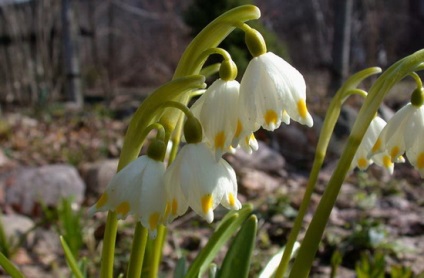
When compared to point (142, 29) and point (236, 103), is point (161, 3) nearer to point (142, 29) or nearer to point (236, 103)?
point (142, 29)

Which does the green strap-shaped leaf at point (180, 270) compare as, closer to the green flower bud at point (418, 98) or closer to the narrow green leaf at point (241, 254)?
the narrow green leaf at point (241, 254)

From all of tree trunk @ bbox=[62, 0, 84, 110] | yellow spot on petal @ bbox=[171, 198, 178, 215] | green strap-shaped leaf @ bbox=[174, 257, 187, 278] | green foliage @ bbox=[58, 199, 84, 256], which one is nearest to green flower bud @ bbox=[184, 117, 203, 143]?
yellow spot on petal @ bbox=[171, 198, 178, 215]

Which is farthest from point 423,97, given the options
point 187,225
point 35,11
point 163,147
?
point 35,11

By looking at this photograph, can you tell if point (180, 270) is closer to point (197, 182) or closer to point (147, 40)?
point (197, 182)

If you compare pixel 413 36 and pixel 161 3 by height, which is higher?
pixel 161 3

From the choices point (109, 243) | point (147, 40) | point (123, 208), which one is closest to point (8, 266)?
point (109, 243)

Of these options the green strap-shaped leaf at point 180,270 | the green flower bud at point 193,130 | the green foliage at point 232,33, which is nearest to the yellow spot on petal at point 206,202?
the green flower bud at point 193,130
